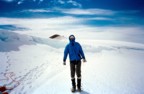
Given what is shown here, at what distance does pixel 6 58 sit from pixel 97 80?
553 cm

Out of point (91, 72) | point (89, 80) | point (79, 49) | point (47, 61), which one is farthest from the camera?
point (47, 61)

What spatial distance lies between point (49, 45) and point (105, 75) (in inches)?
332

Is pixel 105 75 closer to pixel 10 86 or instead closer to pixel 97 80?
pixel 97 80

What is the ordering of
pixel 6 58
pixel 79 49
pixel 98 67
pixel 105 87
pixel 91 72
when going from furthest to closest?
pixel 6 58 → pixel 98 67 → pixel 91 72 → pixel 105 87 → pixel 79 49

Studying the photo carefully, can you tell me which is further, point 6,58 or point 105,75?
point 6,58

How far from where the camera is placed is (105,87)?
6.98 metres

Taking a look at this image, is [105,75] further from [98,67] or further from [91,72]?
[98,67]

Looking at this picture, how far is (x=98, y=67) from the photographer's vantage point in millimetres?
10117

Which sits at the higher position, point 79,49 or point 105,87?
point 79,49

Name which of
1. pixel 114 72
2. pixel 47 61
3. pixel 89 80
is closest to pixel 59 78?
pixel 89 80

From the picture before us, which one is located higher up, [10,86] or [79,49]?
[79,49]

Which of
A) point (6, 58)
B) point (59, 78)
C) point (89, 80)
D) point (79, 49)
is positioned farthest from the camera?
point (6, 58)

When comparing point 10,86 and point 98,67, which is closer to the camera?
point 10,86

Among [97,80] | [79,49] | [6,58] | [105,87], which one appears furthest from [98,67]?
[6,58]
